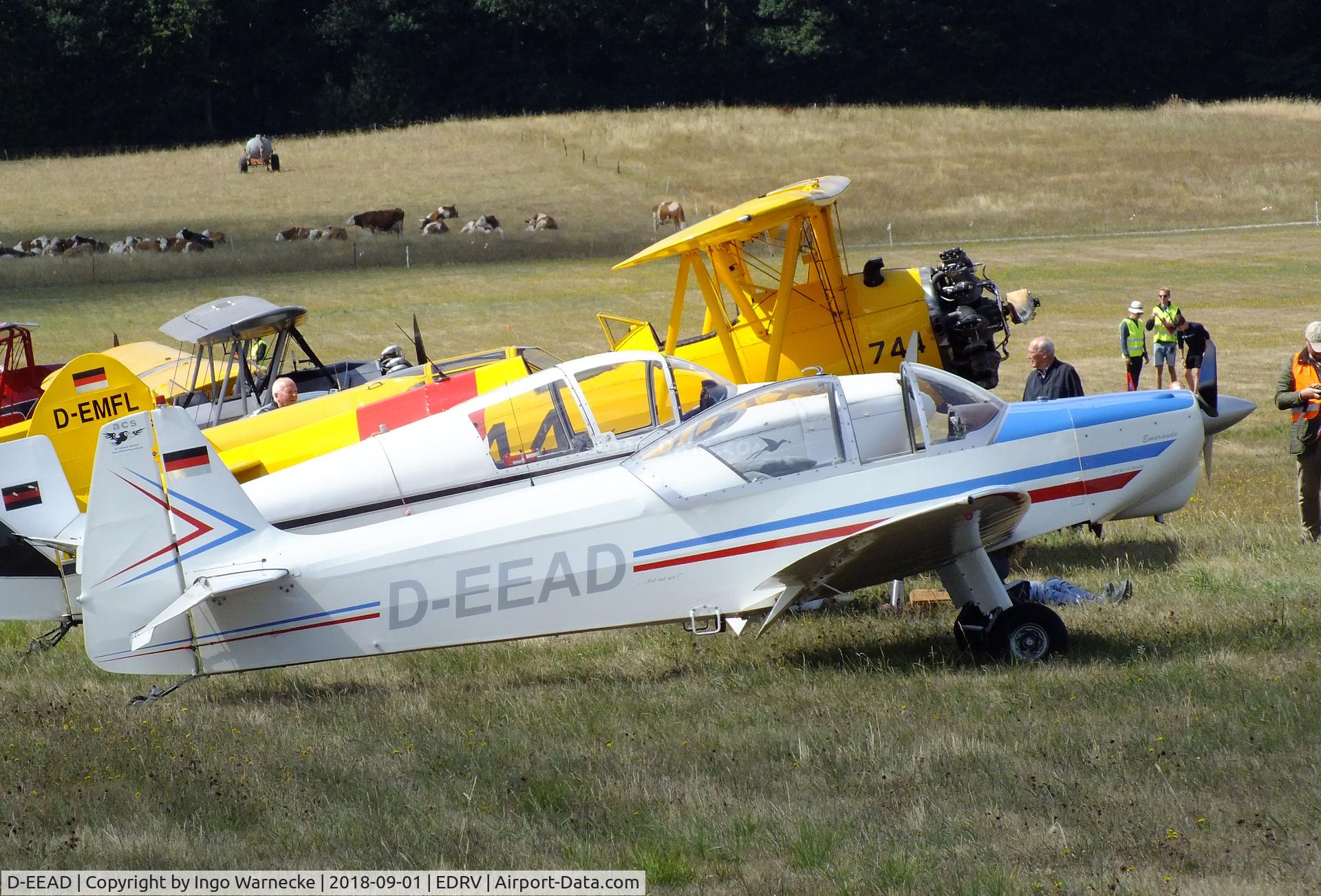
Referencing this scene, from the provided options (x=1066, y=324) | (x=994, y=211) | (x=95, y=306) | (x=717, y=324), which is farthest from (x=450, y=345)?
(x=994, y=211)

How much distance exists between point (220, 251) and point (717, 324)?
3050 cm

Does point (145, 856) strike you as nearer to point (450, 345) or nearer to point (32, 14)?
point (450, 345)

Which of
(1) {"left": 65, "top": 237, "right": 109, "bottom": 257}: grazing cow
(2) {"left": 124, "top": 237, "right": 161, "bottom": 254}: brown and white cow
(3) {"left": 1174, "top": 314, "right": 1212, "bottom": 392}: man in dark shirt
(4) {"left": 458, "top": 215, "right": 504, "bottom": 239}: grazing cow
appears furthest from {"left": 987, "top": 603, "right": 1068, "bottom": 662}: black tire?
(1) {"left": 65, "top": 237, "right": 109, "bottom": 257}: grazing cow

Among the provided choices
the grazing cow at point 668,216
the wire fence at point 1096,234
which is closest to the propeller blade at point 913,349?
the wire fence at point 1096,234

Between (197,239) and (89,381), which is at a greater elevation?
(197,239)

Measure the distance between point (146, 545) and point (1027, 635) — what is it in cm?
489

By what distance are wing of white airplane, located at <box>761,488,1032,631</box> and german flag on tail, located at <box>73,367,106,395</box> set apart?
22.2 ft

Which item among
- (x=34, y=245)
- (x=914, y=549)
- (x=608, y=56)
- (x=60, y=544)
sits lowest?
(x=914, y=549)

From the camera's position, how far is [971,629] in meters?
7.55

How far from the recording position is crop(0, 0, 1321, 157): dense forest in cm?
7050

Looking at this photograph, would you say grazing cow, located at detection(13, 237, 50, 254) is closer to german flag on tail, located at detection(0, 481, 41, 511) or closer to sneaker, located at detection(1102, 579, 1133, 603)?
german flag on tail, located at detection(0, 481, 41, 511)

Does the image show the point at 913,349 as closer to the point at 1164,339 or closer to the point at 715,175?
the point at 1164,339

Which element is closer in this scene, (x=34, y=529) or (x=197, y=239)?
(x=34, y=529)

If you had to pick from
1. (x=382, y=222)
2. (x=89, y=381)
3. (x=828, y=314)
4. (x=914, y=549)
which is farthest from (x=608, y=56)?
(x=914, y=549)
